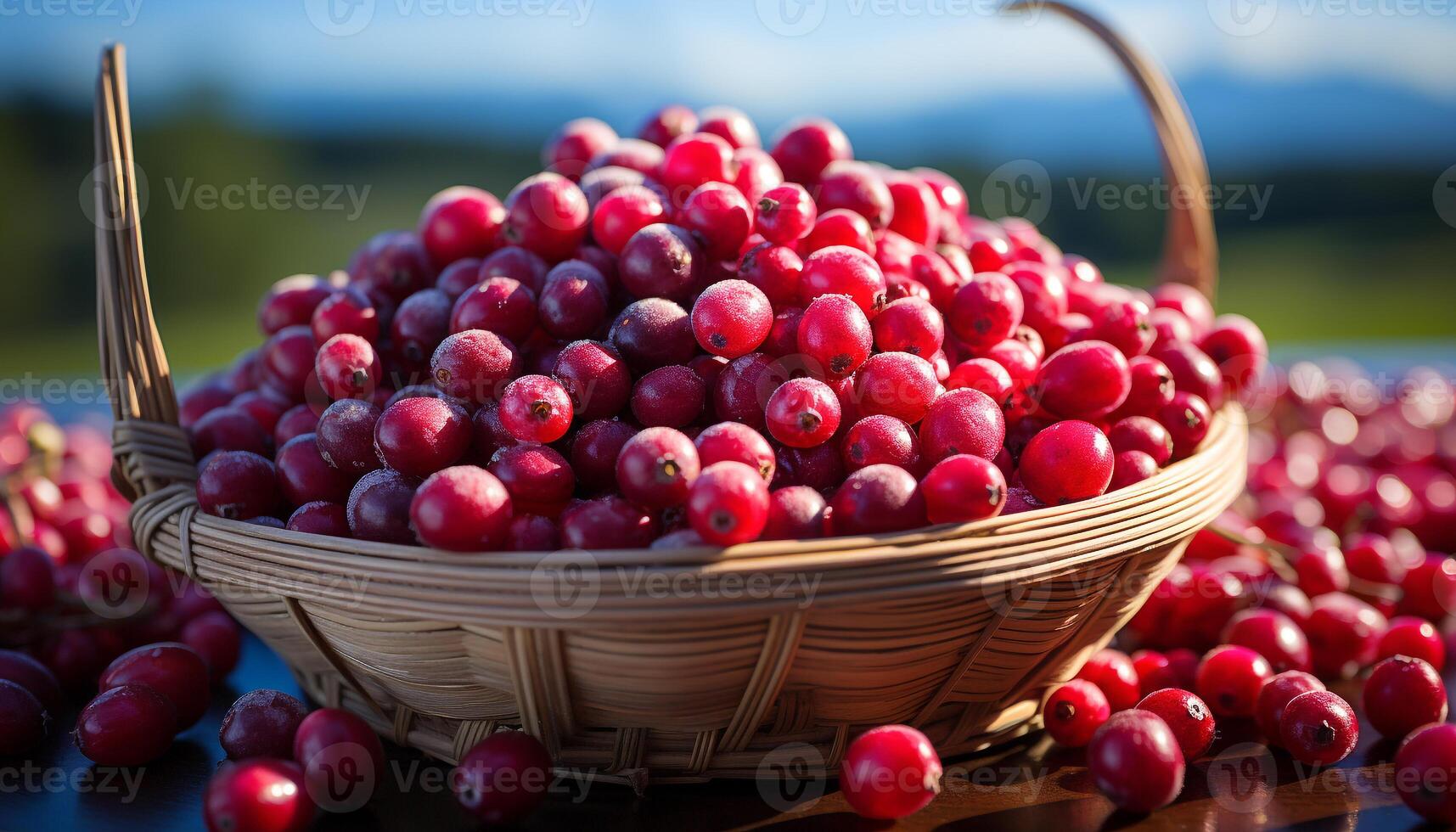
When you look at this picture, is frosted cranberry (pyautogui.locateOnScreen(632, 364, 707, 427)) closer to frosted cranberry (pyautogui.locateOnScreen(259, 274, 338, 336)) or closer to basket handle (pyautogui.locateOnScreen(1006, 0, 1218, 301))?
frosted cranberry (pyautogui.locateOnScreen(259, 274, 338, 336))

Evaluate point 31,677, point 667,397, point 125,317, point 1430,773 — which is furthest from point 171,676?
point 1430,773

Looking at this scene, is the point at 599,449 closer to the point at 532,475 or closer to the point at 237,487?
the point at 532,475

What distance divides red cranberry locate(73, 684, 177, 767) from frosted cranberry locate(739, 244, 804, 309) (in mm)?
822

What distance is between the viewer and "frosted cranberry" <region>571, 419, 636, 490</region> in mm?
1076

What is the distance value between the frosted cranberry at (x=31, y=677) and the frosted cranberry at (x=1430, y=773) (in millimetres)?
1518

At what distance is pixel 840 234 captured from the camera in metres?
1.28

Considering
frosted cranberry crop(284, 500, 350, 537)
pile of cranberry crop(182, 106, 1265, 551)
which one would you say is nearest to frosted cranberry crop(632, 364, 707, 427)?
pile of cranberry crop(182, 106, 1265, 551)

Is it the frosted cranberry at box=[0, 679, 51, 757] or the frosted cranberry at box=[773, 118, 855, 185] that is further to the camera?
the frosted cranberry at box=[773, 118, 855, 185]

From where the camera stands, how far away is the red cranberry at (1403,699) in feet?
3.84

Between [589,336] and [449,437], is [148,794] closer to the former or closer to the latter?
[449,437]

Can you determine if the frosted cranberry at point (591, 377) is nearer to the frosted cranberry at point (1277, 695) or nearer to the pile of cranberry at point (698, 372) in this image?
the pile of cranberry at point (698, 372)

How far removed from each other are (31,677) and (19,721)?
104 mm

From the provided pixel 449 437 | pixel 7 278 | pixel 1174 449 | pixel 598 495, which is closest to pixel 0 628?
pixel 449 437

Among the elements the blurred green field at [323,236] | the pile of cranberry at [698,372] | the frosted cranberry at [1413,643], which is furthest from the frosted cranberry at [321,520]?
the blurred green field at [323,236]
